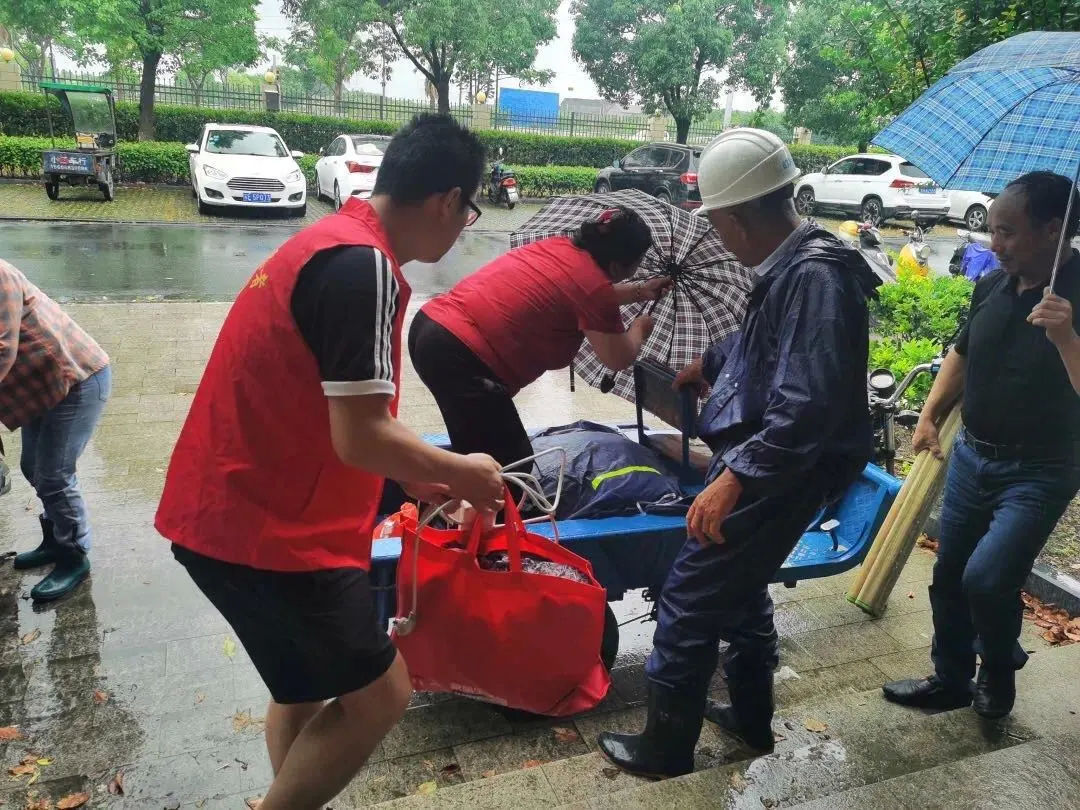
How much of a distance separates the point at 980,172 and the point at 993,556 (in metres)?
1.33

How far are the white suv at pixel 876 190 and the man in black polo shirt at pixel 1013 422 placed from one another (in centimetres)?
1777

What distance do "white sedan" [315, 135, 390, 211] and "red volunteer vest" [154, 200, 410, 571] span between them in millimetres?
13923

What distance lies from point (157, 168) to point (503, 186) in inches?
300

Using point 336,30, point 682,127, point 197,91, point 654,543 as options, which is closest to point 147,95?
point 197,91

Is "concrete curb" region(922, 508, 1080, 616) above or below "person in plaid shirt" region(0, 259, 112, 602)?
below

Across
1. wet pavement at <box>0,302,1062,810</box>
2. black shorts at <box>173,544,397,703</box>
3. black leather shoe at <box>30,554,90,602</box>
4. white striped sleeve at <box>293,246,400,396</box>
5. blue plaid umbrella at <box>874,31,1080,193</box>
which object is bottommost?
wet pavement at <box>0,302,1062,810</box>

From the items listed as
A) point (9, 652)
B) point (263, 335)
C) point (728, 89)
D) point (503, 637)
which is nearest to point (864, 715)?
point (503, 637)

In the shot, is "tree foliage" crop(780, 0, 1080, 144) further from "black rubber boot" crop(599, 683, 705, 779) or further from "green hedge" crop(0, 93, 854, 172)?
"green hedge" crop(0, 93, 854, 172)

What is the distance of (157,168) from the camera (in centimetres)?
1827

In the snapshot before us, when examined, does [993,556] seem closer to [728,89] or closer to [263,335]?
[263,335]

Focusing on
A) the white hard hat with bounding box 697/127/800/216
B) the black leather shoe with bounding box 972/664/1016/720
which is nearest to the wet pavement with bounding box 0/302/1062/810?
the black leather shoe with bounding box 972/664/1016/720

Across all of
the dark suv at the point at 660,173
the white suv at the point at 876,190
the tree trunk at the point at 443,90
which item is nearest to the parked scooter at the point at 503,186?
the dark suv at the point at 660,173

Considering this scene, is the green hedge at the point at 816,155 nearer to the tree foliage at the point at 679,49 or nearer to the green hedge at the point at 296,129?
the green hedge at the point at 296,129

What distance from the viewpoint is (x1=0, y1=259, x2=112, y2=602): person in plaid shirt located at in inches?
124
